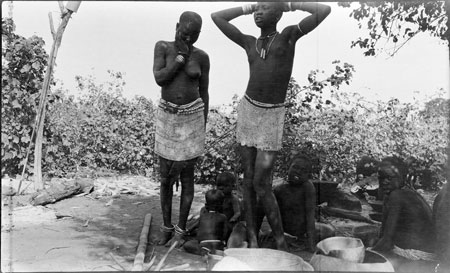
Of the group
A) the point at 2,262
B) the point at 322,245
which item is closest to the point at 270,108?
the point at 322,245

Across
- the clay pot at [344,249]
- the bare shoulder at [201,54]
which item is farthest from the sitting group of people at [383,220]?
the bare shoulder at [201,54]

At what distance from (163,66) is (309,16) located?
4.25 ft

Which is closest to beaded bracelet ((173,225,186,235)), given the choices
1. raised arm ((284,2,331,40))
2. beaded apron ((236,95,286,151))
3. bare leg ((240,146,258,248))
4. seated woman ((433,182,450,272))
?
bare leg ((240,146,258,248))

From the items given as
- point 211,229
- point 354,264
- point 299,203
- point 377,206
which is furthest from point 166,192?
point 377,206

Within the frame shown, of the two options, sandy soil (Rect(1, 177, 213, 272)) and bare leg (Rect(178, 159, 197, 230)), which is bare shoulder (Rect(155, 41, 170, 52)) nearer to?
bare leg (Rect(178, 159, 197, 230))

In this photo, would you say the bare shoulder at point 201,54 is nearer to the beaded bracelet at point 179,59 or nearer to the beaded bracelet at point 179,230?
the beaded bracelet at point 179,59

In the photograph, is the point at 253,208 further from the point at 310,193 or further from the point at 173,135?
the point at 173,135

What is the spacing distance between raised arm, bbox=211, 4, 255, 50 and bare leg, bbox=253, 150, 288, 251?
38.7 inches

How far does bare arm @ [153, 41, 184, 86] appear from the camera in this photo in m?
3.86

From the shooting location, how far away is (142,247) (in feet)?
11.8

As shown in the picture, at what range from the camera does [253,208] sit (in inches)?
150

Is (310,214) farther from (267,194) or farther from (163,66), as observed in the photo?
(163,66)

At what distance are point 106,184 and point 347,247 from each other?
3.27m

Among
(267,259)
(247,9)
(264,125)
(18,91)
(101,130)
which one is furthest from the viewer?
(101,130)
